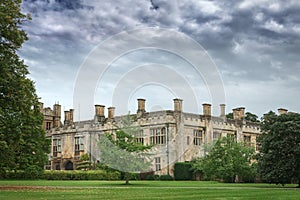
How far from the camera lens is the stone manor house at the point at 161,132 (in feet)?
159

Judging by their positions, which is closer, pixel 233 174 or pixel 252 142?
pixel 233 174

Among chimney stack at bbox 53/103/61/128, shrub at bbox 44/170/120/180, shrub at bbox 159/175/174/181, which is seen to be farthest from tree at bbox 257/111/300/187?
chimney stack at bbox 53/103/61/128

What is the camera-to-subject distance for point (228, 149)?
39031 millimetres

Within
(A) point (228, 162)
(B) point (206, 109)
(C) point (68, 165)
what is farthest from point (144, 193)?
(C) point (68, 165)

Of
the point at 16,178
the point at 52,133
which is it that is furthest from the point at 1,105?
the point at 52,133

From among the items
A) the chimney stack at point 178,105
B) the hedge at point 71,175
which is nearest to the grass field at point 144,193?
the hedge at point 71,175

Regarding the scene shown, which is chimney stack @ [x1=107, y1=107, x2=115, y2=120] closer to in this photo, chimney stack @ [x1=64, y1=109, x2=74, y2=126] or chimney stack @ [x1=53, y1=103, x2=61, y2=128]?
chimney stack @ [x1=64, y1=109, x2=74, y2=126]

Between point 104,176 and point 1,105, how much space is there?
23.9m

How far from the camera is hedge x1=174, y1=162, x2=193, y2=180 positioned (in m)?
46.1

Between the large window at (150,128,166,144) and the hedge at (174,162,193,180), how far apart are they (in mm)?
3324

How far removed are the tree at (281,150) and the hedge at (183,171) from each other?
16792 millimetres

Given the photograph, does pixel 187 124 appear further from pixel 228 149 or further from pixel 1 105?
pixel 1 105

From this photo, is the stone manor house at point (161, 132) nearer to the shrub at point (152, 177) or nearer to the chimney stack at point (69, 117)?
the chimney stack at point (69, 117)

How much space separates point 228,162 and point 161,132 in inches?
468
